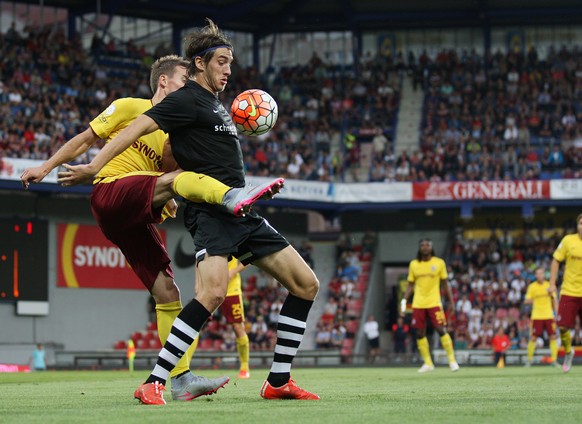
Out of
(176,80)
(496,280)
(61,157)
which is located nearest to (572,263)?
(176,80)

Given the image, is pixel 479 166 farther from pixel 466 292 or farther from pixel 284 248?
pixel 284 248

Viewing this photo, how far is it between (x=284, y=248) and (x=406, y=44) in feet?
125

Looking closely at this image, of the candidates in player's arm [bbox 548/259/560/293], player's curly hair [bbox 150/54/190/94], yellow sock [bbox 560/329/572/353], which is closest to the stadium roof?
yellow sock [bbox 560/329/572/353]

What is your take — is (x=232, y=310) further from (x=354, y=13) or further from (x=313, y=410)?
(x=354, y=13)

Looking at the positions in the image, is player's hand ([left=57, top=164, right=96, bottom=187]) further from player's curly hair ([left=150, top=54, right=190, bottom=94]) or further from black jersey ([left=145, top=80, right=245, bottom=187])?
player's curly hair ([left=150, top=54, right=190, bottom=94])

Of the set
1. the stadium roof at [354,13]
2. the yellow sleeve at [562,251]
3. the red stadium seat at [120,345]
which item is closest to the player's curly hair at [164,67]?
the yellow sleeve at [562,251]

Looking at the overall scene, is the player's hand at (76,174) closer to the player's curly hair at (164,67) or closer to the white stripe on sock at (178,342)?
the white stripe on sock at (178,342)

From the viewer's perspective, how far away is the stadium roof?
41969 mm

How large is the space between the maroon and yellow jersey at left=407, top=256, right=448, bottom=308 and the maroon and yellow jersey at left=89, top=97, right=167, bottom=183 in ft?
37.8

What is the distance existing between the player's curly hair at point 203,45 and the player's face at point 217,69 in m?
0.04

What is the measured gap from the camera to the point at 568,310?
16312mm

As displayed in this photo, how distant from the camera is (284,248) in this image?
7.79m

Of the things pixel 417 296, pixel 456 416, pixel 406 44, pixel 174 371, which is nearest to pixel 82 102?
pixel 406 44

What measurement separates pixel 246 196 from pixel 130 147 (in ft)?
5.43
